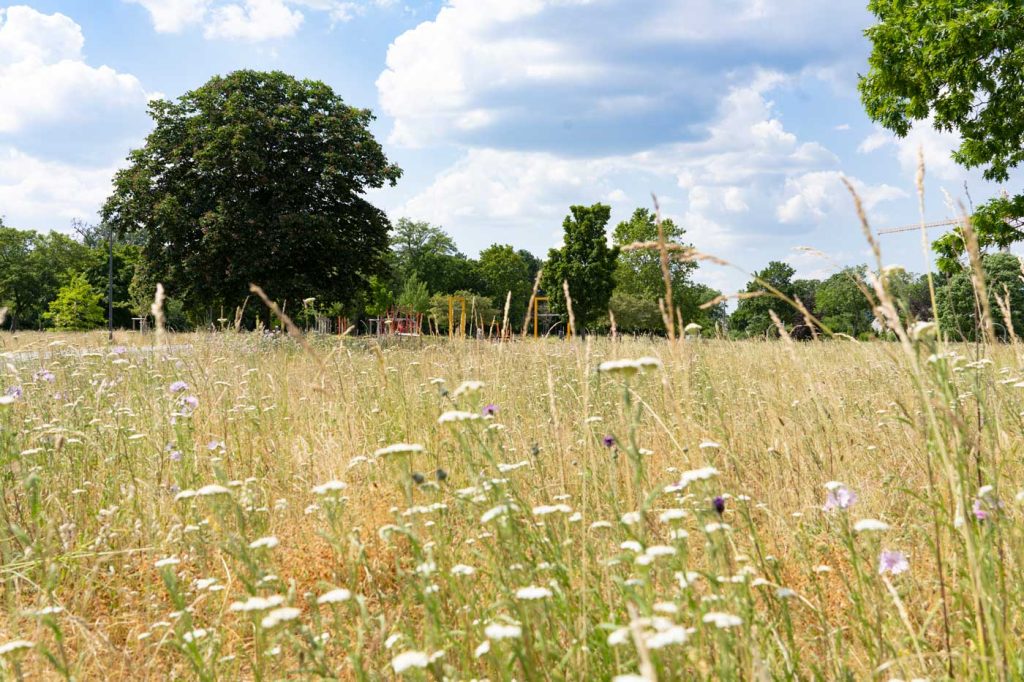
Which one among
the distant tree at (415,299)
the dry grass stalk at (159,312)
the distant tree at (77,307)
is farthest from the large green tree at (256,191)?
the distant tree at (415,299)

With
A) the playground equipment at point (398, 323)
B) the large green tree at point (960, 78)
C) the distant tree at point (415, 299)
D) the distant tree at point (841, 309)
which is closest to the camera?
the playground equipment at point (398, 323)

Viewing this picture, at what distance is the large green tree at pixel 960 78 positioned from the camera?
50.0 feet

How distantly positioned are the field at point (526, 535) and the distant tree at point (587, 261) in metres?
39.9

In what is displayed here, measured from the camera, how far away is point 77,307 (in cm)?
4966

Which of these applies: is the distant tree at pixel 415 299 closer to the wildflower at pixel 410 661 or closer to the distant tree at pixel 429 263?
the distant tree at pixel 429 263

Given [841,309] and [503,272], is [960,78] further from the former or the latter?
[841,309]

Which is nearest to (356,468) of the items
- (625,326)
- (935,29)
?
(935,29)

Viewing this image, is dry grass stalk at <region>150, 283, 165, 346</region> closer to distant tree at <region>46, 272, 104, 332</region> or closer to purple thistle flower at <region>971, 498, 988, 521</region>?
purple thistle flower at <region>971, 498, 988, 521</region>

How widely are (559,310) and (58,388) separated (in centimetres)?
4190

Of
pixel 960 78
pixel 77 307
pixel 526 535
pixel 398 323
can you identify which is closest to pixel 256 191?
pixel 398 323

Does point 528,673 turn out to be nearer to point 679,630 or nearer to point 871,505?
point 679,630

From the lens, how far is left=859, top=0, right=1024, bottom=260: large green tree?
1524 centimetres

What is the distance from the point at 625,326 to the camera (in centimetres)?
5734

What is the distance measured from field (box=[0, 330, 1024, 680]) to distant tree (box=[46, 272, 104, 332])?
51.8 metres
